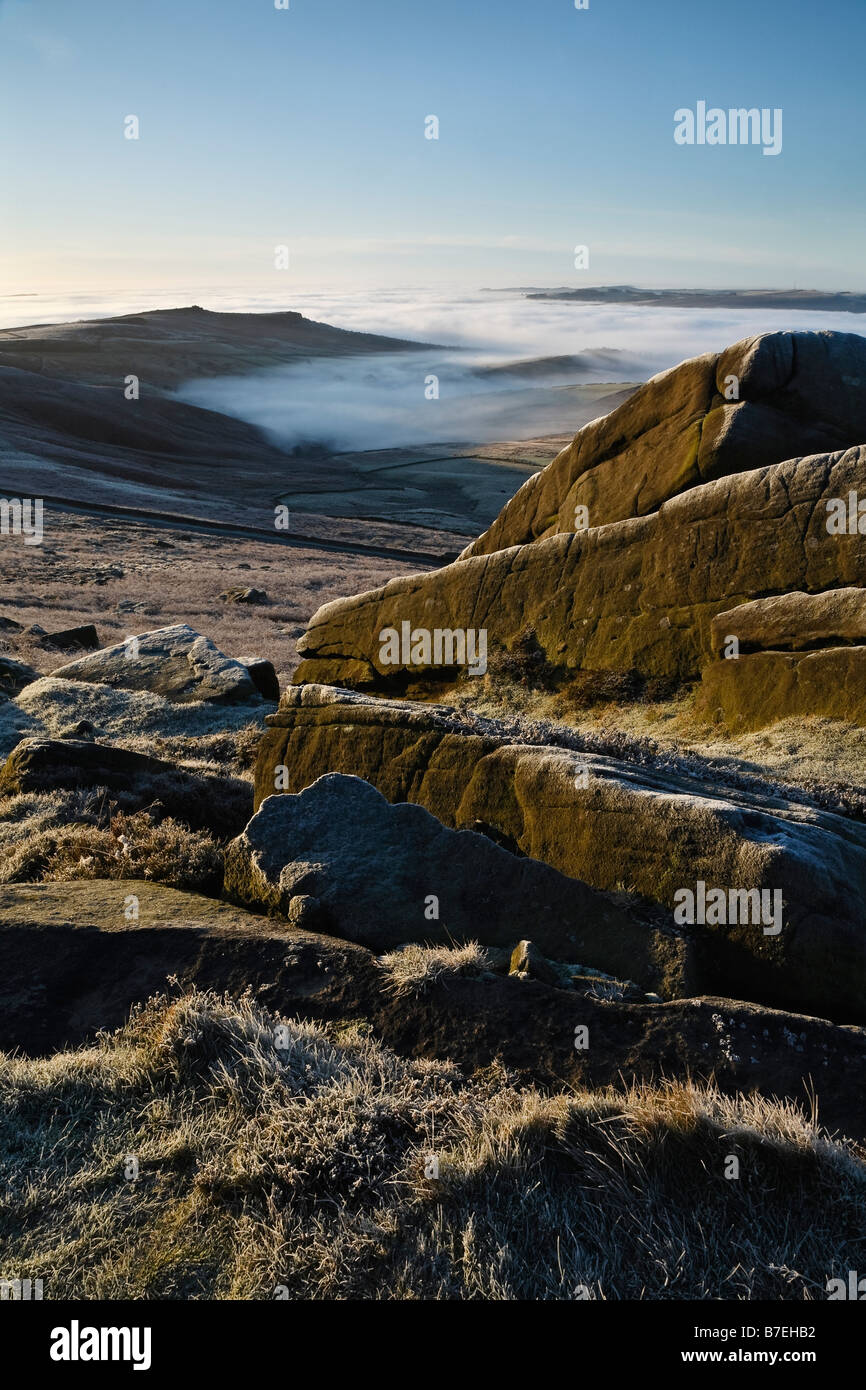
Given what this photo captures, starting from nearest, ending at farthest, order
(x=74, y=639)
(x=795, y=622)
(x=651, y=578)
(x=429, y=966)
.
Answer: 1. (x=429, y=966)
2. (x=795, y=622)
3. (x=651, y=578)
4. (x=74, y=639)

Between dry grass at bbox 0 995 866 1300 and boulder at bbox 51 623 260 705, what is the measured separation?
16.0 m

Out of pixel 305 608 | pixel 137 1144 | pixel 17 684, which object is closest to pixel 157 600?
pixel 305 608

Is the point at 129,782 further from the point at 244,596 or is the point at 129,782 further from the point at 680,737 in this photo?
the point at 244,596

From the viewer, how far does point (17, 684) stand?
73.3 ft

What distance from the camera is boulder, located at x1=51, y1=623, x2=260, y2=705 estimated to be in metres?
21.5

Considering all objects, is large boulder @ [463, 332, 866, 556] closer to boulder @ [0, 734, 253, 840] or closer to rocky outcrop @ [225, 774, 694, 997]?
boulder @ [0, 734, 253, 840]

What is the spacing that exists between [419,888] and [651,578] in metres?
9.85

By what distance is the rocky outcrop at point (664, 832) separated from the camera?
722 centimetres

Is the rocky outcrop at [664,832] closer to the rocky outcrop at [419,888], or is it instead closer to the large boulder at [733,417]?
the rocky outcrop at [419,888]

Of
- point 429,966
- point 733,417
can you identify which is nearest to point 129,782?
point 429,966

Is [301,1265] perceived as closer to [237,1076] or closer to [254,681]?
[237,1076]

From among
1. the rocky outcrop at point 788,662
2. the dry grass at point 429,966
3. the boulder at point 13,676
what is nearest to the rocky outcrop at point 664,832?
the dry grass at point 429,966

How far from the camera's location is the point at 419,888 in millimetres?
8195
